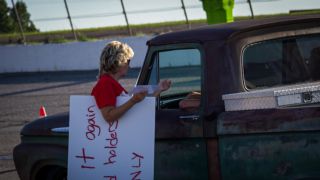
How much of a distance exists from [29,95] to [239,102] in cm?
1355

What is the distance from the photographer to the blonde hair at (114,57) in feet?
16.9

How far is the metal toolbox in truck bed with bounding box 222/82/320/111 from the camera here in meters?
4.67

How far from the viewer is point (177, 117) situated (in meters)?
5.05

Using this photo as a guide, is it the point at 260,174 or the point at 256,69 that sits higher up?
the point at 256,69

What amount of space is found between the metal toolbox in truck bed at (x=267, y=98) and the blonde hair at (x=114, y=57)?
83 centimetres

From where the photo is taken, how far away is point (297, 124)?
169 inches

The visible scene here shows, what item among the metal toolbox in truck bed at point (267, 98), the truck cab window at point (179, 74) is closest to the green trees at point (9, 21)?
the truck cab window at point (179, 74)

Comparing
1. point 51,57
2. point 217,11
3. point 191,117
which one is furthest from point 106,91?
point 51,57

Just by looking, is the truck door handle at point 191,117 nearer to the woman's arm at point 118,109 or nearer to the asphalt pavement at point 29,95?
the woman's arm at point 118,109

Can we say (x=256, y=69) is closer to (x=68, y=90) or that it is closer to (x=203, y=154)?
(x=203, y=154)

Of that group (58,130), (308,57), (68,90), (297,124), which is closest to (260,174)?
(297,124)

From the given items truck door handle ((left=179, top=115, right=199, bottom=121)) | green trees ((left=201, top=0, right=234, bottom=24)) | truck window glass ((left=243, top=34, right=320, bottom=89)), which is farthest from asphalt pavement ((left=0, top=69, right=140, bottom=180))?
truck window glass ((left=243, top=34, right=320, bottom=89))

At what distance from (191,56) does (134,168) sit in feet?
2.99

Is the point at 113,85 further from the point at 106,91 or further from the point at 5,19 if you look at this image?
the point at 5,19
